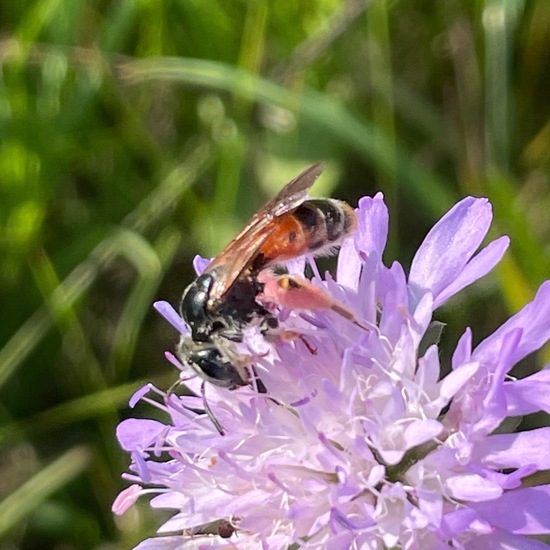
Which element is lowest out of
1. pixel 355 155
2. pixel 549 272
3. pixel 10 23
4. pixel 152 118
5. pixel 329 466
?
pixel 549 272

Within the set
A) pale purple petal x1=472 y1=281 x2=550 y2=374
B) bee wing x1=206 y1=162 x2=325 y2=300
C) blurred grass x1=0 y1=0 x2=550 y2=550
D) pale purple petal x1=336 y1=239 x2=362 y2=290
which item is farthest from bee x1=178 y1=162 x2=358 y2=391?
blurred grass x1=0 y1=0 x2=550 y2=550

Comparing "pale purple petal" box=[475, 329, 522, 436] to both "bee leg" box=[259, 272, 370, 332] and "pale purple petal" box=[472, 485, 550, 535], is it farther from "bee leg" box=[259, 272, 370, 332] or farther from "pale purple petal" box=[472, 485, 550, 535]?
"bee leg" box=[259, 272, 370, 332]

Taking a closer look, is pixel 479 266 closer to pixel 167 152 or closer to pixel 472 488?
pixel 472 488

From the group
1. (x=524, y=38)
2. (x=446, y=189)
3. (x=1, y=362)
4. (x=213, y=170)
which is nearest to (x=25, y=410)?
(x=1, y=362)

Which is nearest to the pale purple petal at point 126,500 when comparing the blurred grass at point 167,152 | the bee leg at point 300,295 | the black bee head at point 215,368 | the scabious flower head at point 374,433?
the scabious flower head at point 374,433

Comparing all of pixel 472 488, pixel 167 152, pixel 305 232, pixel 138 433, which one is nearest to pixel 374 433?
pixel 472 488

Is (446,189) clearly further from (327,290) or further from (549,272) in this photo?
(327,290)

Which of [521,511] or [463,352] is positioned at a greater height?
[463,352]
